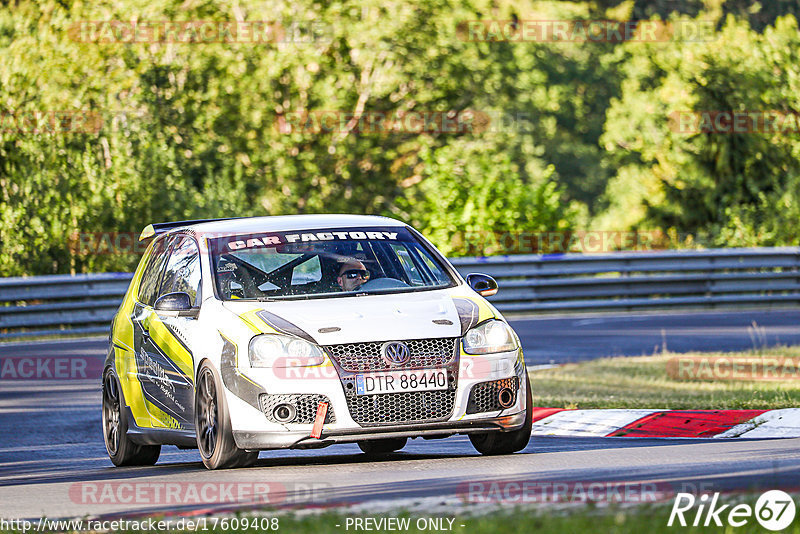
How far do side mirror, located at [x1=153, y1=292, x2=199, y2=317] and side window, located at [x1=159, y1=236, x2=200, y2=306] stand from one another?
13cm

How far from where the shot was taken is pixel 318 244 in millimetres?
10328

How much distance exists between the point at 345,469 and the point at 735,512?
Answer: 10.9 feet

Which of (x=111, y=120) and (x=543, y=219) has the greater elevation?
(x=111, y=120)

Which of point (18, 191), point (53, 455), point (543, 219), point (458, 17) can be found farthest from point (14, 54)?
point (53, 455)

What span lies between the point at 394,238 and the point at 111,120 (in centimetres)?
2059

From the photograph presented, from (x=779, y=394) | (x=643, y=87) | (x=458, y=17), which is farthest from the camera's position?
(x=643, y=87)

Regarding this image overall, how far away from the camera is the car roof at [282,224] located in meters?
10.5

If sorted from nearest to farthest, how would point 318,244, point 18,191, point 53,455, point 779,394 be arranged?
point 318,244 < point 53,455 < point 779,394 < point 18,191

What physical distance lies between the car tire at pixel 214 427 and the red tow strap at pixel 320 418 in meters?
0.52

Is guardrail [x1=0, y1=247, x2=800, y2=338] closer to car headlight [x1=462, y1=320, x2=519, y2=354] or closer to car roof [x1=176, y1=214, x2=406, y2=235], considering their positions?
car roof [x1=176, y1=214, x2=406, y2=235]

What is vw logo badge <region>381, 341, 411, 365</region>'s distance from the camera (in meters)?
9.06

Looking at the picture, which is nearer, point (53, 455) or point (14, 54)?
point (53, 455)

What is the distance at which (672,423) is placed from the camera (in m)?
11.9

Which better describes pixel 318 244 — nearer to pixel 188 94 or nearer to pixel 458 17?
pixel 188 94
